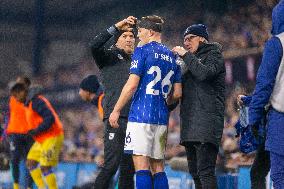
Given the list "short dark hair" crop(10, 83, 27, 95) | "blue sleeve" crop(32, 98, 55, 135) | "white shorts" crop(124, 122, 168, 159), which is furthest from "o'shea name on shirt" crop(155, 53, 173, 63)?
"short dark hair" crop(10, 83, 27, 95)

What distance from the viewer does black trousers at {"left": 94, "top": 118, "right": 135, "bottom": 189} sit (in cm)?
446

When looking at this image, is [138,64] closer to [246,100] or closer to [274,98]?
[246,100]

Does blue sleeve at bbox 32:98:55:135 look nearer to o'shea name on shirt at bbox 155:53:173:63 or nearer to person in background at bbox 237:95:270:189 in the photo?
o'shea name on shirt at bbox 155:53:173:63

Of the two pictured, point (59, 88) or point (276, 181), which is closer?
point (276, 181)

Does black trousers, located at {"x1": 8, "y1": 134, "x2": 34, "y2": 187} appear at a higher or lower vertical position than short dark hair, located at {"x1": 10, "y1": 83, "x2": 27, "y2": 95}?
lower

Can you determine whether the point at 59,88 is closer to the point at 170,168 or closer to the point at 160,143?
the point at 170,168

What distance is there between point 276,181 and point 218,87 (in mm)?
1449

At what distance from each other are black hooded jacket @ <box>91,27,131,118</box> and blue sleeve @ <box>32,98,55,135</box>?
164 cm

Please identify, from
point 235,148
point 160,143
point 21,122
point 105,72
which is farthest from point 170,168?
point 160,143

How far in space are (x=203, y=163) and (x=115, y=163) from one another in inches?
27.8

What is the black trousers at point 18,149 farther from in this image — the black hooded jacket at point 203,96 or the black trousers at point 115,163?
the black hooded jacket at point 203,96

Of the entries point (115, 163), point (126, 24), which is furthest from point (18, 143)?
point (126, 24)

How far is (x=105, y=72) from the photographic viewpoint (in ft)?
15.4

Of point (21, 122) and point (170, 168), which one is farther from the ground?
point (21, 122)
